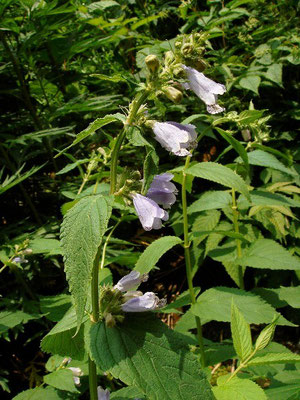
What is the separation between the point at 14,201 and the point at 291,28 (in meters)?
2.40

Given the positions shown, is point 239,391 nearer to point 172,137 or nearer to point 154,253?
point 154,253

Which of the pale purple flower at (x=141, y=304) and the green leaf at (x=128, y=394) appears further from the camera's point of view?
the green leaf at (x=128, y=394)

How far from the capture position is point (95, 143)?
265cm

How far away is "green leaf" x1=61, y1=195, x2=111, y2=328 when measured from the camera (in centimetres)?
72

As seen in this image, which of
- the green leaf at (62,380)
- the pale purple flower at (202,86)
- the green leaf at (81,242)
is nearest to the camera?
the green leaf at (81,242)

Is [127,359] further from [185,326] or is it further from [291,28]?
[291,28]

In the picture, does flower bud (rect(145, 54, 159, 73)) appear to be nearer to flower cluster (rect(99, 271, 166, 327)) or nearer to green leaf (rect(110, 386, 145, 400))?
flower cluster (rect(99, 271, 166, 327))

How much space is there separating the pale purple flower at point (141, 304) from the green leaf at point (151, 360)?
40mm

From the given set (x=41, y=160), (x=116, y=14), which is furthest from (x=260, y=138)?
(x=116, y=14)

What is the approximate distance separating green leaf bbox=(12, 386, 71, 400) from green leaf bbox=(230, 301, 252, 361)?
83cm

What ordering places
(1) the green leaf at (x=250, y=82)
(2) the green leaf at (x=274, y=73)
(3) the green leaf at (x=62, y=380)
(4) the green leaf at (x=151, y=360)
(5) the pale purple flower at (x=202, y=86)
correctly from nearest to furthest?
(4) the green leaf at (x=151, y=360) < (5) the pale purple flower at (x=202, y=86) < (3) the green leaf at (x=62, y=380) < (1) the green leaf at (x=250, y=82) < (2) the green leaf at (x=274, y=73)

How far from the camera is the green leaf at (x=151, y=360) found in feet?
2.68

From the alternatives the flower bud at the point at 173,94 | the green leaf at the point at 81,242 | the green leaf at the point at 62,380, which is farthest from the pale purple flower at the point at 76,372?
the flower bud at the point at 173,94

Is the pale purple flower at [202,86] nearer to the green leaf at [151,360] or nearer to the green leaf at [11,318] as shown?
the green leaf at [151,360]
